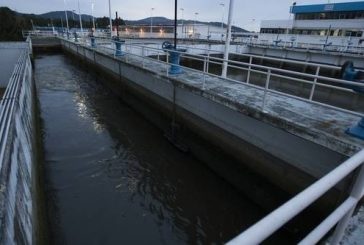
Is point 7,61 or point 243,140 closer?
point 243,140

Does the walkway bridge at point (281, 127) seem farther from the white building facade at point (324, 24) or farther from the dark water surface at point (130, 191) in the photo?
the white building facade at point (324, 24)

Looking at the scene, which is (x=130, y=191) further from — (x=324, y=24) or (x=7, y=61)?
(x=324, y=24)

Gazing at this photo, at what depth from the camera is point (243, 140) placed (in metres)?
6.93

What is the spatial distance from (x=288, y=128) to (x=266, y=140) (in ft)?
2.76

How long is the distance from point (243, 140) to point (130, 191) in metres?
3.27

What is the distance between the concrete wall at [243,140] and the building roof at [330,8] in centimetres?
4431

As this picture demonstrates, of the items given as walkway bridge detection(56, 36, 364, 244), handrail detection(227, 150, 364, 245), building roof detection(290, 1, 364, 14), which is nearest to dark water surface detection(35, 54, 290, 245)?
walkway bridge detection(56, 36, 364, 244)

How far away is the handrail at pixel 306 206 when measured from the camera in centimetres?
100

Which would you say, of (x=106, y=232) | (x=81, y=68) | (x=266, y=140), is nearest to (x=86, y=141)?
(x=106, y=232)

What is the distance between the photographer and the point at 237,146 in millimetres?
7125

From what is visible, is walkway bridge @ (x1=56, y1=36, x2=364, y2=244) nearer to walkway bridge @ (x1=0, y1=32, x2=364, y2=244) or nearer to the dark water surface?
walkway bridge @ (x1=0, y1=32, x2=364, y2=244)

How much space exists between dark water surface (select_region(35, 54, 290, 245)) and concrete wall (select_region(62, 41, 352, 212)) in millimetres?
829

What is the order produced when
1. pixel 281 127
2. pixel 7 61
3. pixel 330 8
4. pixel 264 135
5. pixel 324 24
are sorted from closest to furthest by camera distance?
1. pixel 281 127
2. pixel 264 135
3. pixel 7 61
4. pixel 330 8
5. pixel 324 24

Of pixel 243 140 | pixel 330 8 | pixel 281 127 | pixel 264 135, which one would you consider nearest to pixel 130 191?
pixel 243 140
